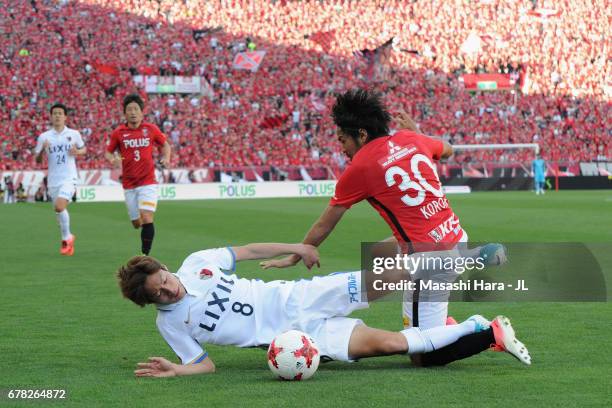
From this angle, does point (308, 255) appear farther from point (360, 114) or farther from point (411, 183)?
point (360, 114)

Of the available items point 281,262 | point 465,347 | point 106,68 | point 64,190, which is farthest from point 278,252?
point 106,68

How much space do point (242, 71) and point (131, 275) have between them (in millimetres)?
45190

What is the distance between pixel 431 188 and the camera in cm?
625

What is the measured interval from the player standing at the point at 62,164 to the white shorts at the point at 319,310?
10.2m

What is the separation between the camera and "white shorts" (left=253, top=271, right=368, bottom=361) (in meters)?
5.98

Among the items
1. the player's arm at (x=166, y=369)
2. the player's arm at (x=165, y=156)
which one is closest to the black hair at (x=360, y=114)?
the player's arm at (x=166, y=369)

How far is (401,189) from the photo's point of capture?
244 inches

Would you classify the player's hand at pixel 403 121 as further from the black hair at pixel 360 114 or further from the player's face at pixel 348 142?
the player's face at pixel 348 142

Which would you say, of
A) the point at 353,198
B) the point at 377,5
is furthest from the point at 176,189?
the point at 353,198

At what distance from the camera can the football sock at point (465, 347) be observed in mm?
5988

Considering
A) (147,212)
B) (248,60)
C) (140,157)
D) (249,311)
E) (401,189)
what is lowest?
(147,212)

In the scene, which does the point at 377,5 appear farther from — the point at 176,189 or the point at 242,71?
the point at 176,189

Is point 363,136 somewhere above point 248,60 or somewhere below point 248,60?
below

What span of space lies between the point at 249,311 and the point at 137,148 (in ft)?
31.0
